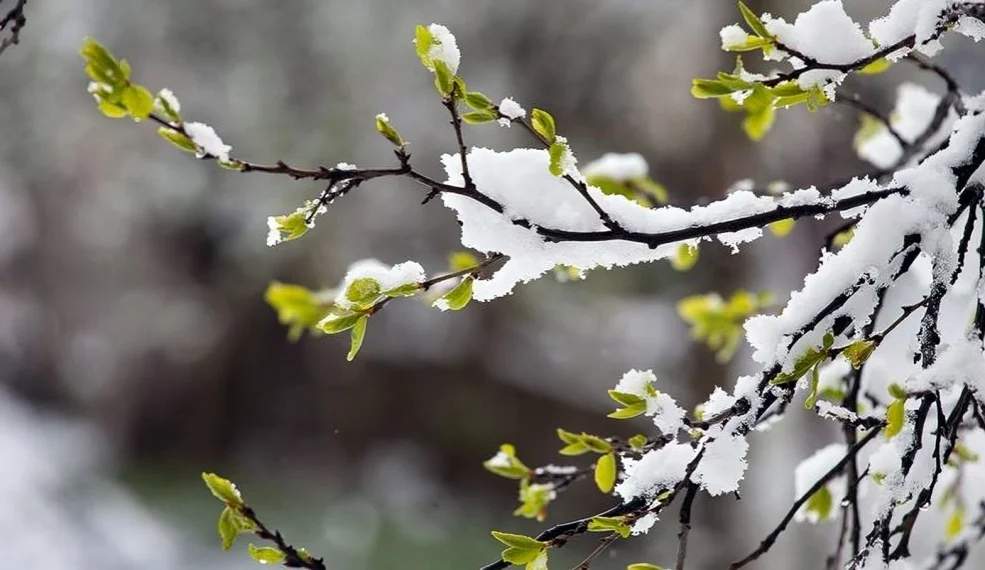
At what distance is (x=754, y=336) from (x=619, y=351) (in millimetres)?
4651

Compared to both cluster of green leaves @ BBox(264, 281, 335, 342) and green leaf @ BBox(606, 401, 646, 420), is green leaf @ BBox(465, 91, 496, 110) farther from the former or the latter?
cluster of green leaves @ BBox(264, 281, 335, 342)

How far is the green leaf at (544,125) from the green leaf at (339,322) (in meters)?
0.20

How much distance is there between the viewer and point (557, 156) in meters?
0.61

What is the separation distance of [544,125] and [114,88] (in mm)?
308

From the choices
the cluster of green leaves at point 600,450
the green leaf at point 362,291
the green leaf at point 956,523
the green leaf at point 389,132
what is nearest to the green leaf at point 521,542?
the cluster of green leaves at point 600,450

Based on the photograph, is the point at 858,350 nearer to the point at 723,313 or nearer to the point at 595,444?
the point at 595,444

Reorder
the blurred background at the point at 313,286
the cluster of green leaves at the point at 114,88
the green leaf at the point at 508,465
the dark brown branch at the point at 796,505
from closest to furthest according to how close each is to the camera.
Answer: the cluster of green leaves at the point at 114,88, the dark brown branch at the point at 796,505, the green leaf at the point at 508,465, the blurred background at the point at 313,286

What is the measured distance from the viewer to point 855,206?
664 mm

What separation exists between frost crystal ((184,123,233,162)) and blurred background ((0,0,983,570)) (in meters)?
3.04

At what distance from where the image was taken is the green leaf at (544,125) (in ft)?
2.04

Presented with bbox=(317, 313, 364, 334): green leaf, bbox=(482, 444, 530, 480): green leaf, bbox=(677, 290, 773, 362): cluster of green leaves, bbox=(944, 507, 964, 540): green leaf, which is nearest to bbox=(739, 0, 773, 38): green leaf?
bbox=(317, 313, 364, 334): green leaf

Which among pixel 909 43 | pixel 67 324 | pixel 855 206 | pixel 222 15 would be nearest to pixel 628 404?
pixel 855 206

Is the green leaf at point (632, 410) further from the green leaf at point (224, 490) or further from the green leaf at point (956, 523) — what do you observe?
the green leaf at point (956, 523)

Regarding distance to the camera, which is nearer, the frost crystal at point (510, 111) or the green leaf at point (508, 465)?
the frost crystal at point (510, 111)
